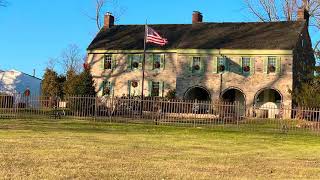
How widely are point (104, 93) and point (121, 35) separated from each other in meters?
5.66

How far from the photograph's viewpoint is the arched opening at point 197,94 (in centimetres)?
4400

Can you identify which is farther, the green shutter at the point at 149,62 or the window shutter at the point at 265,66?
the green shutter at the point at 149,62

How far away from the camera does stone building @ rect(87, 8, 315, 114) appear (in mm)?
41344

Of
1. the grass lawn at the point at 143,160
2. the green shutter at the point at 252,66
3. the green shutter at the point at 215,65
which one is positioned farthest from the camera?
the green shutter at the point at 215,65

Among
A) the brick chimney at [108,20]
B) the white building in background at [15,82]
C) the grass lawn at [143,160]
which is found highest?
the brick chimney at [108,20]

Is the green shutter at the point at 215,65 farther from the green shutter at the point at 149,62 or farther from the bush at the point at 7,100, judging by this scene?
the bush at the point at 7,100

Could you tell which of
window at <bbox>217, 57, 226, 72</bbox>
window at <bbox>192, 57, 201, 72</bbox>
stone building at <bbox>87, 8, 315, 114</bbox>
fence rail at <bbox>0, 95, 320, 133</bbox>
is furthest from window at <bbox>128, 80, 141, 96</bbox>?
fence rail at <bbox>0, 95, 320, 133</bbox>

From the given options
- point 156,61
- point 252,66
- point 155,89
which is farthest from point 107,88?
point 252,66

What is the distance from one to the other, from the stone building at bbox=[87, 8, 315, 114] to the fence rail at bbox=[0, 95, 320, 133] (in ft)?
30.5

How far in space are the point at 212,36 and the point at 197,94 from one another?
4.96 metres

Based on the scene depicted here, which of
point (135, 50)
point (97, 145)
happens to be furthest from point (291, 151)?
point (135, 50)

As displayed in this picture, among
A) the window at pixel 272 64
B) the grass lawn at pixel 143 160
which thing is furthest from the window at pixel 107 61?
the grass lawn at pixel 143 160

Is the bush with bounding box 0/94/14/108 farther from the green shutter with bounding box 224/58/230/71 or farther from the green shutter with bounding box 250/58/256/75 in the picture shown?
the green shutter with bounding box 250/58/256/75

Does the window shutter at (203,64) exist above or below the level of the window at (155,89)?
above
